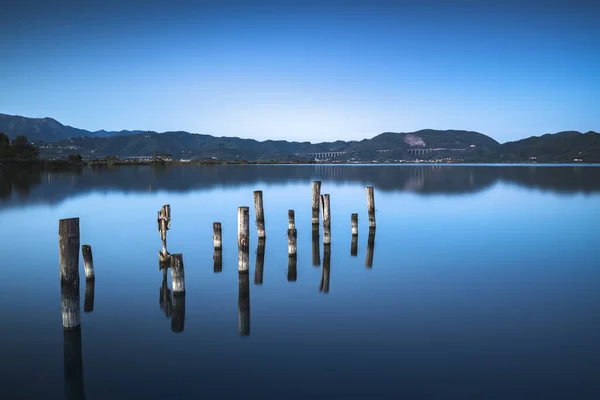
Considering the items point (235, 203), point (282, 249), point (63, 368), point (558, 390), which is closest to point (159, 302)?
point (63, 368)

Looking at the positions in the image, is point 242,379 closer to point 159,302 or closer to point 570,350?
point 159,302

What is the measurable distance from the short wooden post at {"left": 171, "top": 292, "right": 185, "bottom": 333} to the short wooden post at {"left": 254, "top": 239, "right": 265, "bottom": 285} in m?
3.00

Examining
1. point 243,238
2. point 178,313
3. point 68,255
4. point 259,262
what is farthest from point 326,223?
point 68,255

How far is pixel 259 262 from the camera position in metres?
18.8

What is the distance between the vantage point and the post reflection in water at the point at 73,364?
28.3 ft

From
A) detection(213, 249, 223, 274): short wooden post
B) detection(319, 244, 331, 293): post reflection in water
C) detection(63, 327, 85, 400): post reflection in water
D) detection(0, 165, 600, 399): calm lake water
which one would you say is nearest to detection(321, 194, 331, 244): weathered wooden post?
detection(319, 244, 331, 293): post reflection in water

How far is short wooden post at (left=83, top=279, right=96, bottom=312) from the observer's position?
13.0 m

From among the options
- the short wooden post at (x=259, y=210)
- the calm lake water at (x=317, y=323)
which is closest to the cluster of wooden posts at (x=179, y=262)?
the short wooden post at (x=259, y=210)

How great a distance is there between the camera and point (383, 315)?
12.7 metres

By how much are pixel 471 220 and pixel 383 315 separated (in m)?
23.3

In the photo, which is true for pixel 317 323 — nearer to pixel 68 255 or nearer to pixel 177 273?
pixel 177 273

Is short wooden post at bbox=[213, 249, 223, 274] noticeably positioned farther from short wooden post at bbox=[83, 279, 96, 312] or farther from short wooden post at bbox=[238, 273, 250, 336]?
short wooden post at bbox=[83, 279, 96, 312]

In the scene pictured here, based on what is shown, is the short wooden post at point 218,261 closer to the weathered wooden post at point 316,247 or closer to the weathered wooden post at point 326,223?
the weathered wooden post at point 316,247

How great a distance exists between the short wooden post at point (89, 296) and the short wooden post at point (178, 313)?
2.30m
